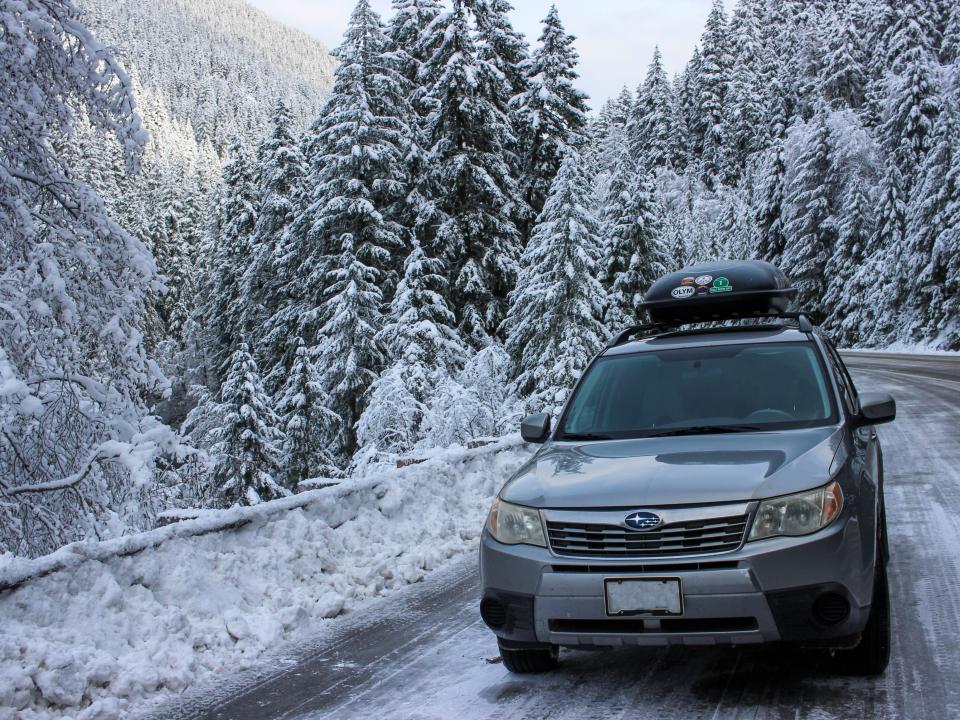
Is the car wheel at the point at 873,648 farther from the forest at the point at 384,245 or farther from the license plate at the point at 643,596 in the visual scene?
the forest at the point at 384,245

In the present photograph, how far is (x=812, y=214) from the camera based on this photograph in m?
50.4

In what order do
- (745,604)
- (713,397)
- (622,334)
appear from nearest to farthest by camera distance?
(745,604), (713,397), (622,334)

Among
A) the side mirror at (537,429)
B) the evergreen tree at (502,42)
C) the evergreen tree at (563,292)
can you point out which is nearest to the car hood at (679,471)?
the side mirror at (537,429)

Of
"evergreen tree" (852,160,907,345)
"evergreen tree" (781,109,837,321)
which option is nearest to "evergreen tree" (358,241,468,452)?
"evergreen tree" (852,160,907,345)

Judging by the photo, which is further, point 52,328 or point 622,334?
point 52,328

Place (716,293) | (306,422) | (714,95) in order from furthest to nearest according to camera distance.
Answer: (714,95) → (306,422) → (716,293)

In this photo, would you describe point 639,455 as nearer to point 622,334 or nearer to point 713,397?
point 713,397

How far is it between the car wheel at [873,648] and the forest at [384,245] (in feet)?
15.8

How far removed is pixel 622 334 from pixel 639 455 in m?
2.10

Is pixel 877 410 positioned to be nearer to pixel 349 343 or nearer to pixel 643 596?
pixel 643 596

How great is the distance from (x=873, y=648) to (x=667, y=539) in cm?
123

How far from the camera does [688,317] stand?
374 inches

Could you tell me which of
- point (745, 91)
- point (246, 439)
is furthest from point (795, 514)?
point (745, 91)

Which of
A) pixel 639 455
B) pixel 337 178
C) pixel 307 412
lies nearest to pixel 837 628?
pixel 639 455
